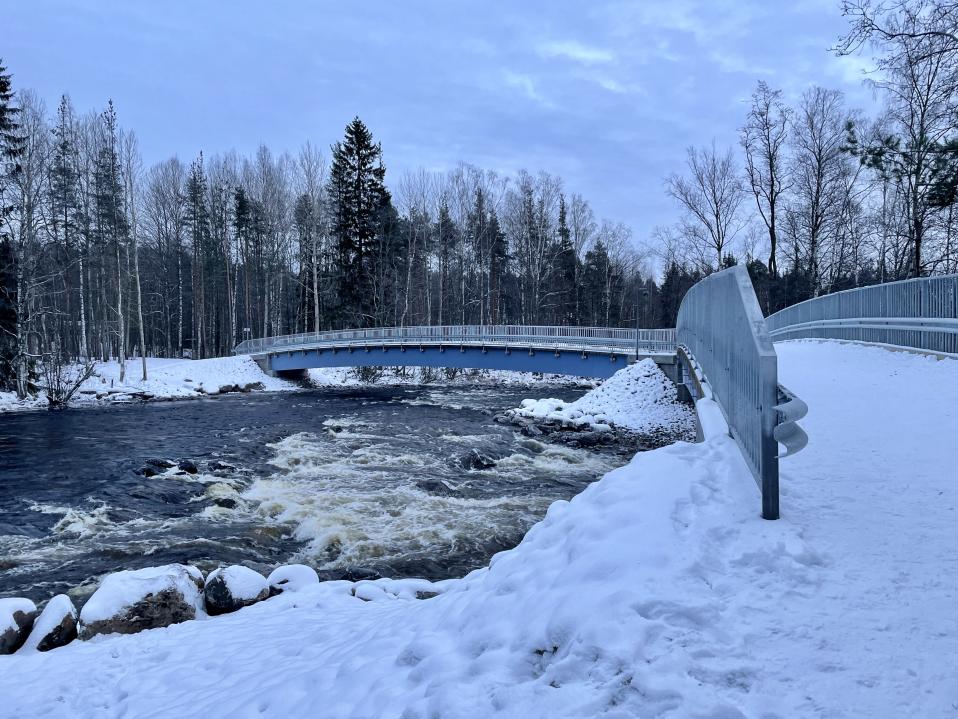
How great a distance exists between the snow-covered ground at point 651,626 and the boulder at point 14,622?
439 millimetres

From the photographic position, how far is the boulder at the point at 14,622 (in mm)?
5715

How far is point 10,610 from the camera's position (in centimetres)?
594

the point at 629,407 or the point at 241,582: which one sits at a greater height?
the point at 629,407

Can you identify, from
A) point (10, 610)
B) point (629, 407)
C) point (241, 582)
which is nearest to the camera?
point (10, 610)

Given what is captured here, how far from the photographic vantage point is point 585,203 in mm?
55688

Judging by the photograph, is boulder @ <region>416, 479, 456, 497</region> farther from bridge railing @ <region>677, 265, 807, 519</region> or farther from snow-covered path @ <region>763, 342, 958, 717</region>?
snow-covered path @ <region>763, 342, 958, 717</region>

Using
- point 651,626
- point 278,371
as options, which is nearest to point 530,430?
point 651,626

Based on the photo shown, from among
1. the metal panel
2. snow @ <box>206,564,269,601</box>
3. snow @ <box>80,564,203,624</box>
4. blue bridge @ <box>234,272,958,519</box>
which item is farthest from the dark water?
blue bridge @ <box>234,272,958,519</box>

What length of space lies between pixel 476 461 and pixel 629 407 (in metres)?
8.25

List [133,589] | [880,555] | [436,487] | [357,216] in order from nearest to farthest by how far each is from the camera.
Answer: [880,555] → [133,589] → [436,487] → [357,216]

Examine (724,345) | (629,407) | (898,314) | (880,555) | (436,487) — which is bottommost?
(436,487)

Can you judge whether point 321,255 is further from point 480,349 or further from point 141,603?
point 141,603

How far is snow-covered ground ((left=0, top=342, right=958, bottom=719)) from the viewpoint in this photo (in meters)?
2.54

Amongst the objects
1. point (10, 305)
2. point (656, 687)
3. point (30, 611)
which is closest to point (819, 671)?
point (656, 687)
